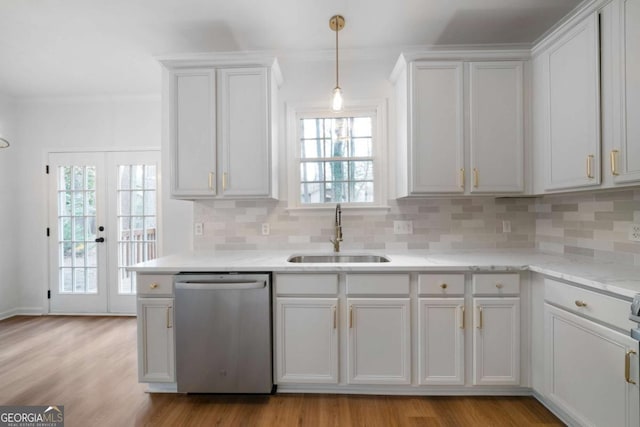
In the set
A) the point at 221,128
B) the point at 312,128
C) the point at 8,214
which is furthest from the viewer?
the point at 8,214

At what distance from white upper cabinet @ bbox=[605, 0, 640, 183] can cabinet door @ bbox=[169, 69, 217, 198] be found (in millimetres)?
2617

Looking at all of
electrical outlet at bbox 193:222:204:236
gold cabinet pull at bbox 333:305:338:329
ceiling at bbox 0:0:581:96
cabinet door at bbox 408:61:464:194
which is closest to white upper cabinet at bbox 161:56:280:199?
ceiling at bbox 0:0:581:96

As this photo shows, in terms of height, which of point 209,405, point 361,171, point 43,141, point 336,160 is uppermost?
point 43,141

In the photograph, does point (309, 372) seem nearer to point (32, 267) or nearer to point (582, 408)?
point (582, 408)

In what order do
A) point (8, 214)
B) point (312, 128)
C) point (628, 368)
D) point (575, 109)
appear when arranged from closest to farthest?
point (628, 368) → point (575, 109) → point (312, 128) → point (8, 214)

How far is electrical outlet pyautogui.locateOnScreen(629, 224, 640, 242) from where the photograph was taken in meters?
1.81

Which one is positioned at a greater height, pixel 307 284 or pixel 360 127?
pixel 360 127

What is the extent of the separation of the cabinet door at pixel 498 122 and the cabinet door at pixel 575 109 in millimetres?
207

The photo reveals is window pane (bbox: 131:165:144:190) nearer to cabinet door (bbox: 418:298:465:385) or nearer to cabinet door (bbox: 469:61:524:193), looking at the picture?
cabinet door (bbox: 418:298:465:385)

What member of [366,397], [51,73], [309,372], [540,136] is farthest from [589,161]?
[51,73]

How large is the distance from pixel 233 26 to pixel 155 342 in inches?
97.2

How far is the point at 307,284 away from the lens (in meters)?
1.99

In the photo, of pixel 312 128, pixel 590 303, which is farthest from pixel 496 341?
pixel 312 128

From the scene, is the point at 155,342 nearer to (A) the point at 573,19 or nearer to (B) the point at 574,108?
(B) the point at 574,108
